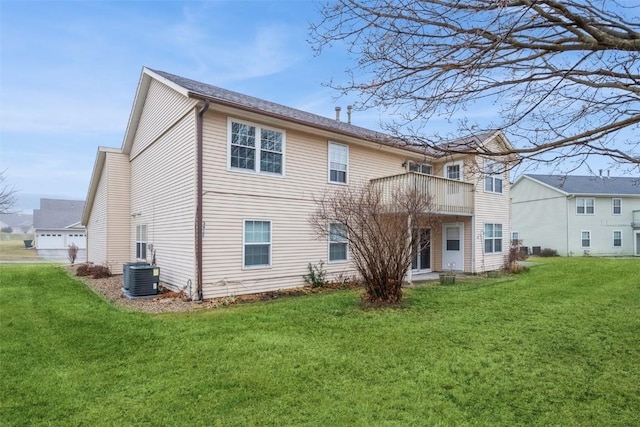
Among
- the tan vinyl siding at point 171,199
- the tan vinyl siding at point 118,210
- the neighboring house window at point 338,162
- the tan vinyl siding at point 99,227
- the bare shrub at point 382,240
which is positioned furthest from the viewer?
the tan vinyl siding at point 99,227

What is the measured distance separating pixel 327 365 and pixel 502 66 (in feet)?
13.0

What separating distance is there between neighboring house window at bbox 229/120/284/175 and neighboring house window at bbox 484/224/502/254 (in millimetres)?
9946

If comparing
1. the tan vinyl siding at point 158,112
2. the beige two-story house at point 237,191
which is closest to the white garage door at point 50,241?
the beige two-story house at point 237,191

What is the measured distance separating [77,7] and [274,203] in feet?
24.4

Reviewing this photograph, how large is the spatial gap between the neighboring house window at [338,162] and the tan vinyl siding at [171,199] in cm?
477

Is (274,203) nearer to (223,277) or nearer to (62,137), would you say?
(223,277)

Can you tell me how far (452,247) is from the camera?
52.1 feet

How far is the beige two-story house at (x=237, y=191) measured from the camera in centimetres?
971

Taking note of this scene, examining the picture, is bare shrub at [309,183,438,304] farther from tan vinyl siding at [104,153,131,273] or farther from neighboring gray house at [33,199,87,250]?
neighboring gray house at [33,199,87,250]

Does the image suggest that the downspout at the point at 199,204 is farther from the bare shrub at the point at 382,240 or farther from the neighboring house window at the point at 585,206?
the neighboring house window at the point at 585,206

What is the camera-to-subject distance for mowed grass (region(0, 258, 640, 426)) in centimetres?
352

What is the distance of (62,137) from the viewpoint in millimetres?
34094

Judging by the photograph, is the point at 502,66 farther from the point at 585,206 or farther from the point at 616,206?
the point at 616,206

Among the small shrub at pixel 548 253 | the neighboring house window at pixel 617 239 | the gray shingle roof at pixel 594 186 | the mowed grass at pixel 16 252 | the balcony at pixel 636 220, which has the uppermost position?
the gray shingle roof at pixel 594 186
